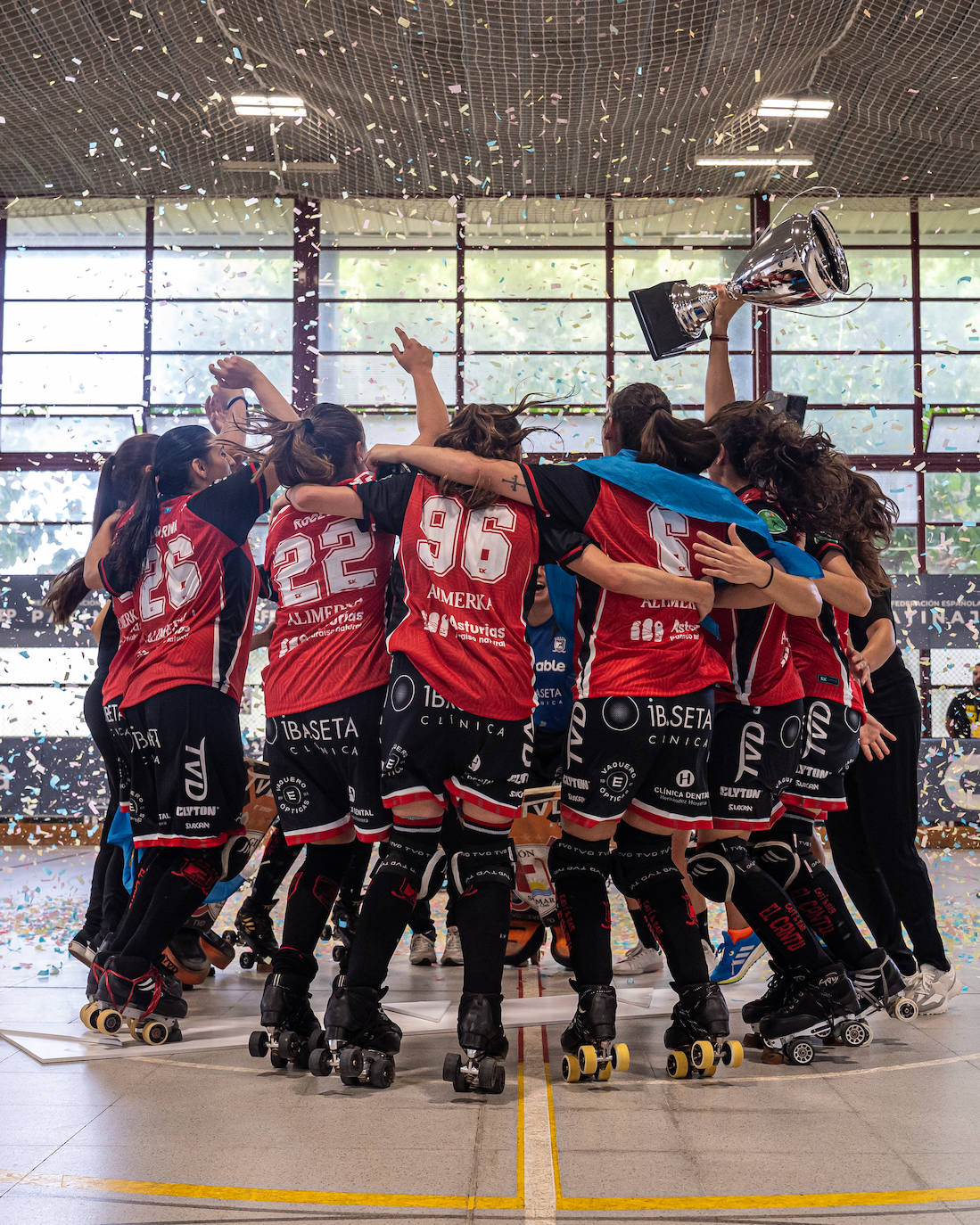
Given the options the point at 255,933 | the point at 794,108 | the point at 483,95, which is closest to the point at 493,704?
the point at 255,933

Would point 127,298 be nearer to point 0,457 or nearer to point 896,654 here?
point 0,457

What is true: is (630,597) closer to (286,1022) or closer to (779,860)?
(779,860)

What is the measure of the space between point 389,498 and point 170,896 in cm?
125

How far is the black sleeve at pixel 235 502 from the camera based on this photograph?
3.05 meters

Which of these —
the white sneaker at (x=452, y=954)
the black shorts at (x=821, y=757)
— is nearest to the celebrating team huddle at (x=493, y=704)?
the black shorts at (x=821, y=757)

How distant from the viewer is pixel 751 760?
9.27ft

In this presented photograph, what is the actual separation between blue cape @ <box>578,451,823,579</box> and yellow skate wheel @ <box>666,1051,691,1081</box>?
1279 mm

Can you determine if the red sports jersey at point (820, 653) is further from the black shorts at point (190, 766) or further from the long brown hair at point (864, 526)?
the black shorts at point (190, 766)

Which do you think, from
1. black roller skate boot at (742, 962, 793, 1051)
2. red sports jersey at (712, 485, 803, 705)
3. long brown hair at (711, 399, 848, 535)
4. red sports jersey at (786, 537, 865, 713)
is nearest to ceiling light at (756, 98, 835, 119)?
long brown hair at (711, 399, 848, 535)

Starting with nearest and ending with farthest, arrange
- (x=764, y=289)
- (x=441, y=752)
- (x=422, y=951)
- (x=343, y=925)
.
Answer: (x=441, y=752) < (x=764, y=289) < (x=422, y=951) < (x=343, y=925)

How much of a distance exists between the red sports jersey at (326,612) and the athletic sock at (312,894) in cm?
37

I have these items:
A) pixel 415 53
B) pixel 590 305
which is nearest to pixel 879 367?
pixel 590 305

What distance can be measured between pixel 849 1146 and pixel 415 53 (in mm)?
7133

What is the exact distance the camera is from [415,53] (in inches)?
287
